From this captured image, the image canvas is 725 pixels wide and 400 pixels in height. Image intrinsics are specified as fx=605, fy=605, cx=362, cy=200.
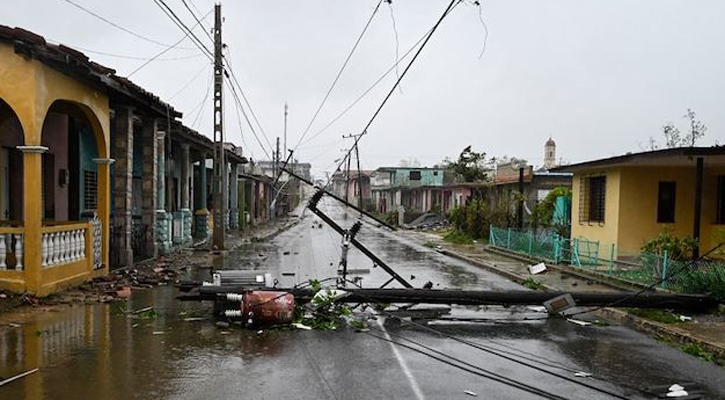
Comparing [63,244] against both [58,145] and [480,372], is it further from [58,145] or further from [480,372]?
[480,372]

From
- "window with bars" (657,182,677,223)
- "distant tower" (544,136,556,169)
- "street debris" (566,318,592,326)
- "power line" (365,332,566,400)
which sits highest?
"distant tower" (544,136,556,169)

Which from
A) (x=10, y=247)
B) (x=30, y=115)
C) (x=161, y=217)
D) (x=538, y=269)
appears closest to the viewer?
(x=30, y=115)

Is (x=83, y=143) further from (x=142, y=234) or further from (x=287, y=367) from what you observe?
(x=287, y=367)

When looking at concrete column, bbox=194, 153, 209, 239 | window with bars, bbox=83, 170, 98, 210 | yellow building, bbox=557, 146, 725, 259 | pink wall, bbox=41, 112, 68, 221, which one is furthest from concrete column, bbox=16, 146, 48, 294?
concrete column, bbox=194, 153, 209, 239

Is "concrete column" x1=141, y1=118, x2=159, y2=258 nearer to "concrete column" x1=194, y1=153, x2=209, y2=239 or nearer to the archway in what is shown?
the archway

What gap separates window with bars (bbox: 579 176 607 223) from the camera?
20.0 metres

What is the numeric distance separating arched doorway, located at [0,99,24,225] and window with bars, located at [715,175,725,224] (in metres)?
19.0

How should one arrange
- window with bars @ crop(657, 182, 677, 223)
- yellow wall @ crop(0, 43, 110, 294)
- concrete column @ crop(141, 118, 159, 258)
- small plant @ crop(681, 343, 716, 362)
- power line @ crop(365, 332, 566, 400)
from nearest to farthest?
power line @ crop(365, 332, 566, 400) → small plant @ crop(681, 343, 716, 362) → yellow wall @ crop(0, 43, 110, 294) → window with bars @ crop(657, 182, 677, 223) → concrete column @ crop(141, 118, 159, 258)

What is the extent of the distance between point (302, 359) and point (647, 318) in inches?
261

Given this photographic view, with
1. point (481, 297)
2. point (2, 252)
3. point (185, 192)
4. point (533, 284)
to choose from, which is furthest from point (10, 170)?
point (533, 284)

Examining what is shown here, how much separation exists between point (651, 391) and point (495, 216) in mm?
23667

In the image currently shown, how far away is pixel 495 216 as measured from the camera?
30078mm

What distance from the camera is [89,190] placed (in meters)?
18.7

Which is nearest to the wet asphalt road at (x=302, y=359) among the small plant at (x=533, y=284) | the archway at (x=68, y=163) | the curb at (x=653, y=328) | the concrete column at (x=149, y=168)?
the curb at (x=653, y=328)
